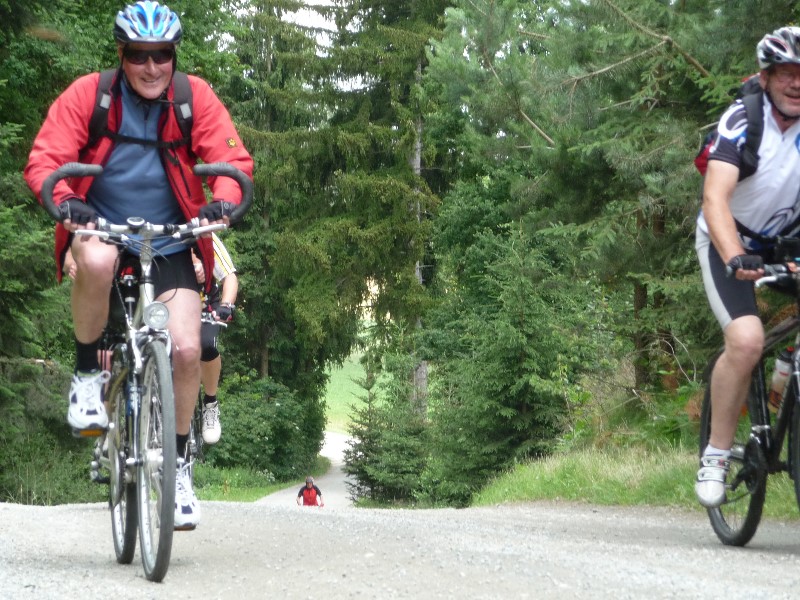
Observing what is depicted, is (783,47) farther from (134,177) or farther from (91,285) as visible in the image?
(91,285)

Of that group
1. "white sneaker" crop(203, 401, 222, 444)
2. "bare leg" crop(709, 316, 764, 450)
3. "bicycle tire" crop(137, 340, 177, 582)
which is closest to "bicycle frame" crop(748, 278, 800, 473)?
"bare leg" crop(709, 316, 764, 450)

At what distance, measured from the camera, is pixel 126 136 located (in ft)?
17.1

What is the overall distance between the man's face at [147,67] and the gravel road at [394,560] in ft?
6.50

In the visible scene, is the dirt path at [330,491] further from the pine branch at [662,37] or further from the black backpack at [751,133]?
the black backpack at [751,133]

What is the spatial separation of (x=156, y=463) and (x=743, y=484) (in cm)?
283

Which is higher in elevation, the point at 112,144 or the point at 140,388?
the point at 112,144

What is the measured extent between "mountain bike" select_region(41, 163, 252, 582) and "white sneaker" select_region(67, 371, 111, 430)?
0.06 m

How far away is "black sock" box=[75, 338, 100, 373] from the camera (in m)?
5.41

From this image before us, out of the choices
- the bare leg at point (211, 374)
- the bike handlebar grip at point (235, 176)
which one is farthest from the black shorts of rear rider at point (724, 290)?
the bare leg at point (211, 374)

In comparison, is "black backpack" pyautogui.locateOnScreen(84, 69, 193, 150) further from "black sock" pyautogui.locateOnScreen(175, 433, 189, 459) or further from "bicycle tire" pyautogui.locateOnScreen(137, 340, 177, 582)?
"black sock" pyautogui.locateOnScreen(175, 433, 189, 459)

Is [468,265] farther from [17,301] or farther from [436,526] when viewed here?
[436,526]

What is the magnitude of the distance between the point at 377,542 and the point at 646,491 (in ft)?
15.9

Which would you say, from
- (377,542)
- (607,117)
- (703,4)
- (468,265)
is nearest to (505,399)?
(607,117)

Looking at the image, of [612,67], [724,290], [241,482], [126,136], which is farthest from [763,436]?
[241,482]
